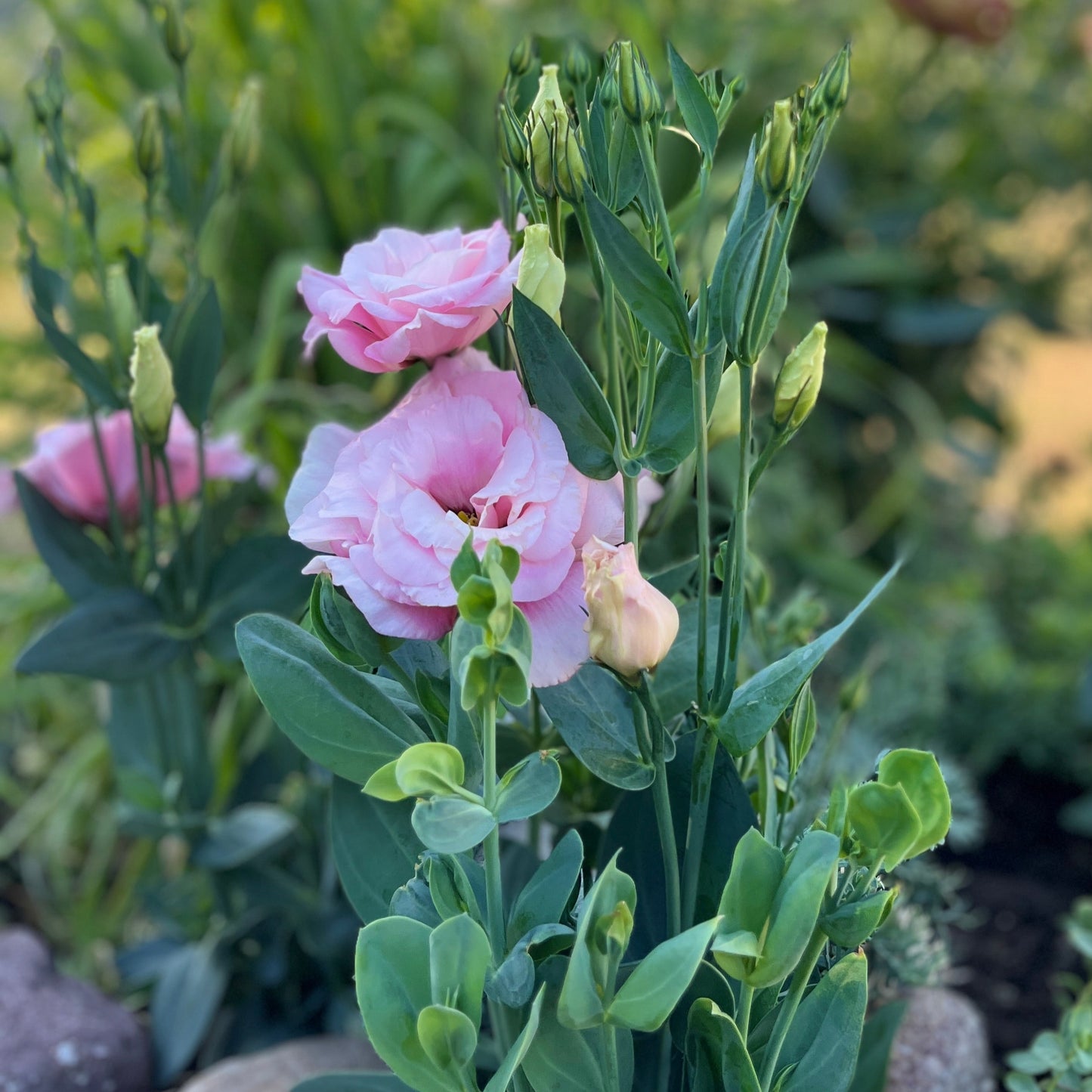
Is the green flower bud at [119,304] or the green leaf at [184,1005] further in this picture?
the green leaf at [184,1005]

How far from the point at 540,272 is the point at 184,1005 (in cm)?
52

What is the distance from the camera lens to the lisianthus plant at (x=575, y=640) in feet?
1.00

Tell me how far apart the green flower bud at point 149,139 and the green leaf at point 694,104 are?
0.89ft

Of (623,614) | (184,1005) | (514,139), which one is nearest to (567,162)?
(514,139)

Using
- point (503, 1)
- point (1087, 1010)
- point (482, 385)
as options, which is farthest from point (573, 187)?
point (503, 1)

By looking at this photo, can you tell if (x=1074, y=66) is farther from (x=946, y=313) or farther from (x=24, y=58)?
(x=24, y=58)

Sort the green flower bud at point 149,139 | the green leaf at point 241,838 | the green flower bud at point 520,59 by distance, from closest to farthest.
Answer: the green flower bud at point 520,59 → the green flower bud at point 149,139 → the green leaf at point 241,838

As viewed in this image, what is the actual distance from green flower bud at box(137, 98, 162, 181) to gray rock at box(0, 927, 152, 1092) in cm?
46

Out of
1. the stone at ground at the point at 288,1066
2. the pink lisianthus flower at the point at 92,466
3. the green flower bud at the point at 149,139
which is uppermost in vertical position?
the green flower bud at the point at 149,139

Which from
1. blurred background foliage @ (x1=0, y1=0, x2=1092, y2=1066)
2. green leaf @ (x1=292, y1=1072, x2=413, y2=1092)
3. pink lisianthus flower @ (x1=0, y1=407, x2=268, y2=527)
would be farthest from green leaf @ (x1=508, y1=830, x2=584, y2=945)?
blurred background foliage @ (x1=0, y1=0, x2=1092, y2=1066)

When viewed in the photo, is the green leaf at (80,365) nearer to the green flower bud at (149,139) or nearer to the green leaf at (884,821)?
the green flower bud at (149,139)

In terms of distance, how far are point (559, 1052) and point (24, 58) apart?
165cm

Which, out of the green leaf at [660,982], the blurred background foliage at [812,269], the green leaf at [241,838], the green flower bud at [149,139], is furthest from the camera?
the blurred background foliage at [812,269]

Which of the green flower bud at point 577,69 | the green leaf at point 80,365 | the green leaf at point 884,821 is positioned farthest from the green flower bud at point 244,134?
the green leaf at point 884,821
